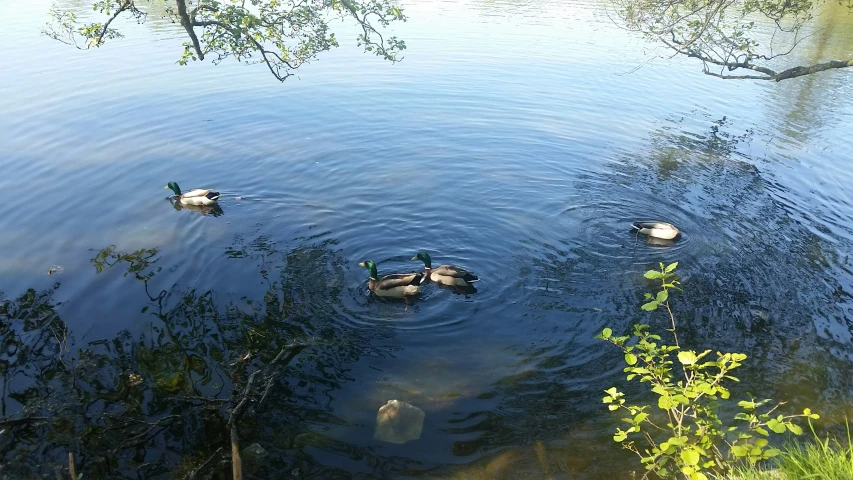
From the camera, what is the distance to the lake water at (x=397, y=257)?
8.30 m

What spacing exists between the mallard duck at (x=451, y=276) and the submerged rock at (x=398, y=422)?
11.2ft

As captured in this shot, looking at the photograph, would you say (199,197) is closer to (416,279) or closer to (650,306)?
(416,279)

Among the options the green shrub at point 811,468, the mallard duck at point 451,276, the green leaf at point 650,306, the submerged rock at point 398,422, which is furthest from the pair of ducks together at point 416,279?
the green shrub at point 811,468

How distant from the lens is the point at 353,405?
8758 millimetres

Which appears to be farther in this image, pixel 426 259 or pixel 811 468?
pixel 426 259

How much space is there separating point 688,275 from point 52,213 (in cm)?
1485

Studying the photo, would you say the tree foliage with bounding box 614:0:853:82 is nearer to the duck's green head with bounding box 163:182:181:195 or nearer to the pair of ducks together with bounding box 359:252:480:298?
the pair of ducks together with bounding box 359:252:480:298

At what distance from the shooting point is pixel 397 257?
1285cm

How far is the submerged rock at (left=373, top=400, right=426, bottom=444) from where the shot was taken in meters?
8.11

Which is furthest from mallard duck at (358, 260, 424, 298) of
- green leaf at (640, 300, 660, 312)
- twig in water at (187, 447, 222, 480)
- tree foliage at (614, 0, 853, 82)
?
tree foliage at (614, 0, 853, 82)

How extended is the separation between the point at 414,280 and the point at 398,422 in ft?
11.7

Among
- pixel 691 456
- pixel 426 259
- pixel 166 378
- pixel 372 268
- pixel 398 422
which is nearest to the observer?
pixel 691 456

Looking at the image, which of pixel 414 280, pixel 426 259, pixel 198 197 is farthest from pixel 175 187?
pixel 414 280

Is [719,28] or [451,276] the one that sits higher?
[719,28]
